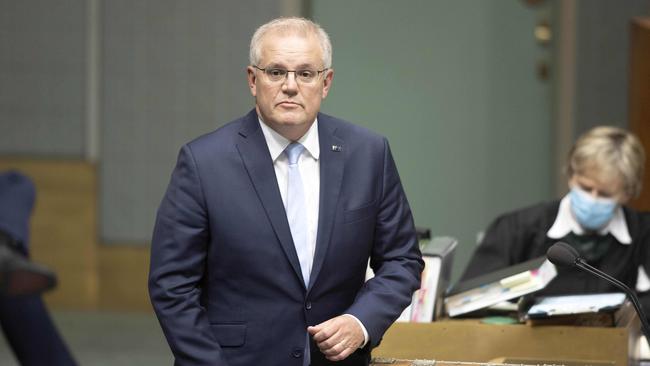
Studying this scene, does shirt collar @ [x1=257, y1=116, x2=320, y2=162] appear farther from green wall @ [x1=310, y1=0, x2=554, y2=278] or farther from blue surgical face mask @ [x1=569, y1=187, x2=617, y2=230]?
green wall @ [x1=310, y1=0, x2=554, y2=278]

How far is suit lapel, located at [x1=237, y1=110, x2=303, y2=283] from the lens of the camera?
2646mm

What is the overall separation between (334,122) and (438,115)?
141 inches

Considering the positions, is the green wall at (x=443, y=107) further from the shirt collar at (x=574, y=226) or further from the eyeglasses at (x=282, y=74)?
the eyeglasses at (x=282, y=74)

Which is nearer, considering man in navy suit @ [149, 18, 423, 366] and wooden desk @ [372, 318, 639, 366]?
man in navy suit @ [149, 18, 423, 366]

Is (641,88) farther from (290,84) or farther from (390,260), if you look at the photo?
(290,84)

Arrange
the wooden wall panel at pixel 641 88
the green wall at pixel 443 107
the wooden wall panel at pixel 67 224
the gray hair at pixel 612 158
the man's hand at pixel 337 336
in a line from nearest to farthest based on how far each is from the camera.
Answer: the man's hand at pixel 337 336
the gray hair at pixel 612 158
the wooden wall panel at pixel 641 88
the green wall at pixel 443 107
the wooden wall panel at pixel 67 224

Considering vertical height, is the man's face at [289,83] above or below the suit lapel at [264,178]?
above

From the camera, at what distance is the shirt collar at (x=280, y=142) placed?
107 inches

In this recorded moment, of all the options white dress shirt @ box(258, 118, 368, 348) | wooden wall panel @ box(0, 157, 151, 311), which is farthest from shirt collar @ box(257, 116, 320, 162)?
wooden wall panel @ box(0, 157, 151, 311)

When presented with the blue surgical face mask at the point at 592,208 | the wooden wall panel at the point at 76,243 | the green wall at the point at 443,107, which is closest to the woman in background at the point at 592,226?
the blue surgical face mask at the point at 592,208

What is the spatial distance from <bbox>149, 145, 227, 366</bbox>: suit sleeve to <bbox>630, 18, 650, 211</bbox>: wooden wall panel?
2528 millimetres

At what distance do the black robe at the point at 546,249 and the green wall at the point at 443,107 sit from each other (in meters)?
2.40

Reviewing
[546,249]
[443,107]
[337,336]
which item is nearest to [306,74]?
[337,336]

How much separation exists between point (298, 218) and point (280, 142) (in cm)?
17
